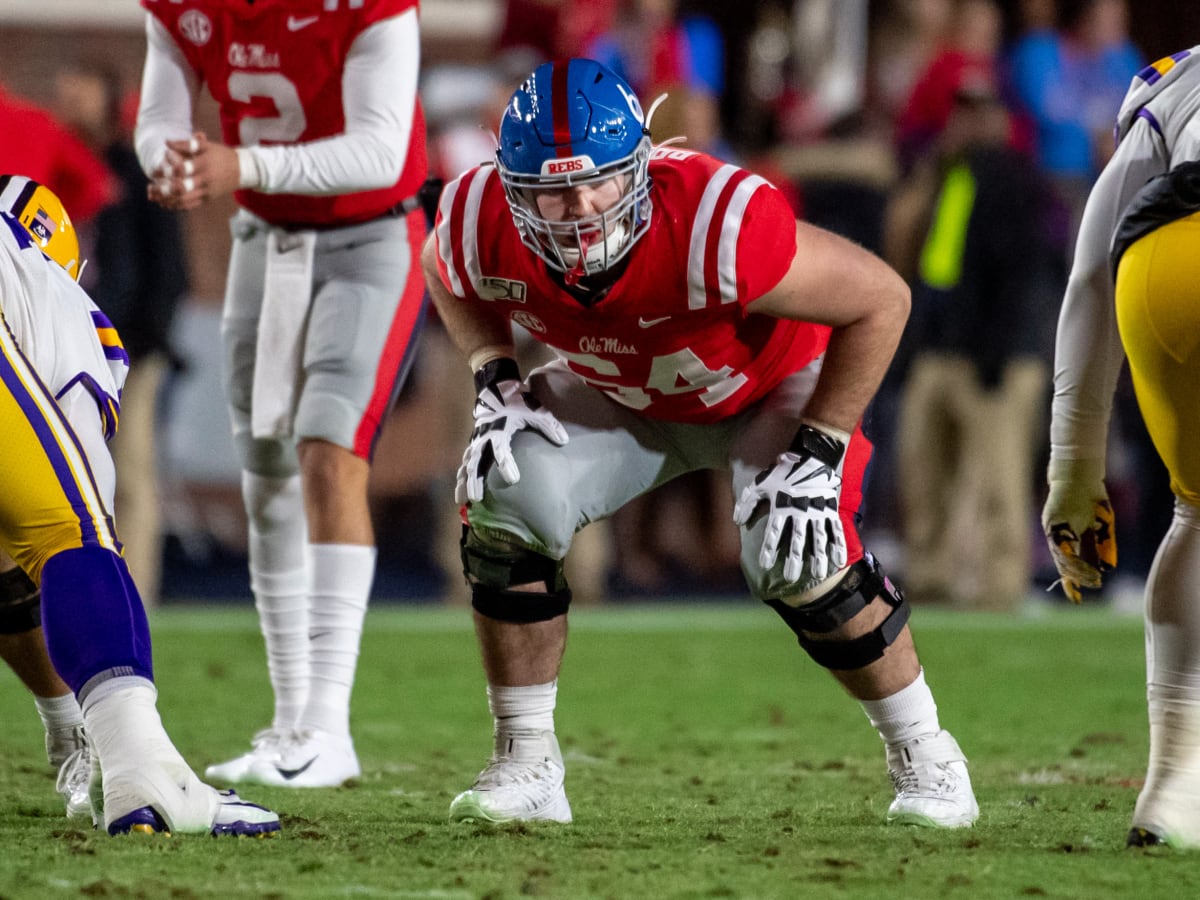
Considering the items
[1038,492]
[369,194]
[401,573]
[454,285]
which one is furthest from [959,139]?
[454,285]

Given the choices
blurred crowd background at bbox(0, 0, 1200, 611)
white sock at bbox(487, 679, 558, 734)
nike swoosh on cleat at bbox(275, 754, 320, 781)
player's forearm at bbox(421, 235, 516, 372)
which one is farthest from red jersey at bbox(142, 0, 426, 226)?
blurred crowd background at bbox(0, 0, 1200, 611)

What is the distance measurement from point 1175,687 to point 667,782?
1.33 m

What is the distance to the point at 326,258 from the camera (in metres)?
4.50

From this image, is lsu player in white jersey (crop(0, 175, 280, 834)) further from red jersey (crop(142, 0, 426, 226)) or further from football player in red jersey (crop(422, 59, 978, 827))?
red jersey (crop(142, 0, 426, 226))

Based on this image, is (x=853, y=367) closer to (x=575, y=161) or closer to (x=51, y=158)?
(x=575, y=161)

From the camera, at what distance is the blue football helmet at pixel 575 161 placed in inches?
127

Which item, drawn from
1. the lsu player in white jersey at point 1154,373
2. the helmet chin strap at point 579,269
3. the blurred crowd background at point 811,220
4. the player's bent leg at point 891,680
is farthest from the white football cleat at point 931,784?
the blurred crowd background at point 811,220

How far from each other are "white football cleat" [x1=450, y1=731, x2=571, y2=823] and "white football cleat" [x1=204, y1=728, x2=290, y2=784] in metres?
0.70

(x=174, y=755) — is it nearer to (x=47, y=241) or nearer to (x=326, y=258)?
(x=47, y=241)

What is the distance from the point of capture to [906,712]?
3.50 meters

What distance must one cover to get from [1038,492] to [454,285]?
7.42 m

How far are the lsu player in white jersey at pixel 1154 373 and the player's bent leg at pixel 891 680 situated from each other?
0.35m

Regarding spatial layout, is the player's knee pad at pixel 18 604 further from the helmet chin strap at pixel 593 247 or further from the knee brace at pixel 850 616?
the knee brace at pixel 850 616

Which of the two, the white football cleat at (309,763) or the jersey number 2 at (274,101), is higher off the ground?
the jersey number 2 at (274,101)
